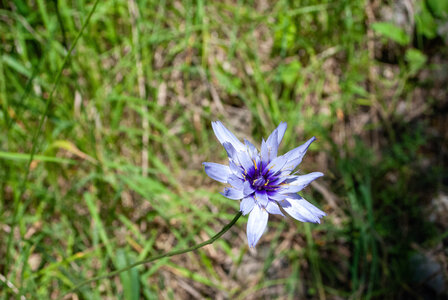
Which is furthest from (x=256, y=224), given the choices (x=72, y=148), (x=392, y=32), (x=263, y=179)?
(x=392, y=32)

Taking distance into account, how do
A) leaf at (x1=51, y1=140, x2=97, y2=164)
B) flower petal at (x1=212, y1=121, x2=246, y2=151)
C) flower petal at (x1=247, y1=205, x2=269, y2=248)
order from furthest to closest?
leaf at (x1=51, y1=140, x2=97, y2=164) < flower petal at (x1=212, y1=121, x2=246, y2=151) < flower petal at (x1=247, y1=205, x2=269, y2=248)

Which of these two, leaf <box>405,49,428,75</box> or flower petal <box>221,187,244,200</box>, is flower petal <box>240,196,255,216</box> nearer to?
flower petal <box>221,187,244,200</box>

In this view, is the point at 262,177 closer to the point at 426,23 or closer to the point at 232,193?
the point at 232,193

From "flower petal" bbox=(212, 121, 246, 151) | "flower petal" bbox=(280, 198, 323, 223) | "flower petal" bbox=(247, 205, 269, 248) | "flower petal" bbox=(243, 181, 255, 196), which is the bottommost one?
"flower petal" bbox=(247, 205, 269, 248)

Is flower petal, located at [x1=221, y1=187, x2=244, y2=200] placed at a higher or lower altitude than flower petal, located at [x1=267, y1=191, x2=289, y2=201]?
higher

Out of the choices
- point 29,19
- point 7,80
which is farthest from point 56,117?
point 29,19

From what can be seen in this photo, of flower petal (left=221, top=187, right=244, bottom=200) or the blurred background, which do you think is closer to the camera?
flower petal (left=221, top=187, right=244, bottom=200)

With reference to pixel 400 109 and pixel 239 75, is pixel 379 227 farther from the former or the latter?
pixel 239 75

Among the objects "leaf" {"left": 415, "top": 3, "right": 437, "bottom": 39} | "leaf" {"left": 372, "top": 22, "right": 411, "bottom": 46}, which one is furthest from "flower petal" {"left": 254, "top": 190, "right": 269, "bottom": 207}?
"leaf" {"left": 415, "top": 3, "right": 437, "bottom": 39}

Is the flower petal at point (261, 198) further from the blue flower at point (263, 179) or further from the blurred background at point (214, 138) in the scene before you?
the blurred background at point (214, 138)
